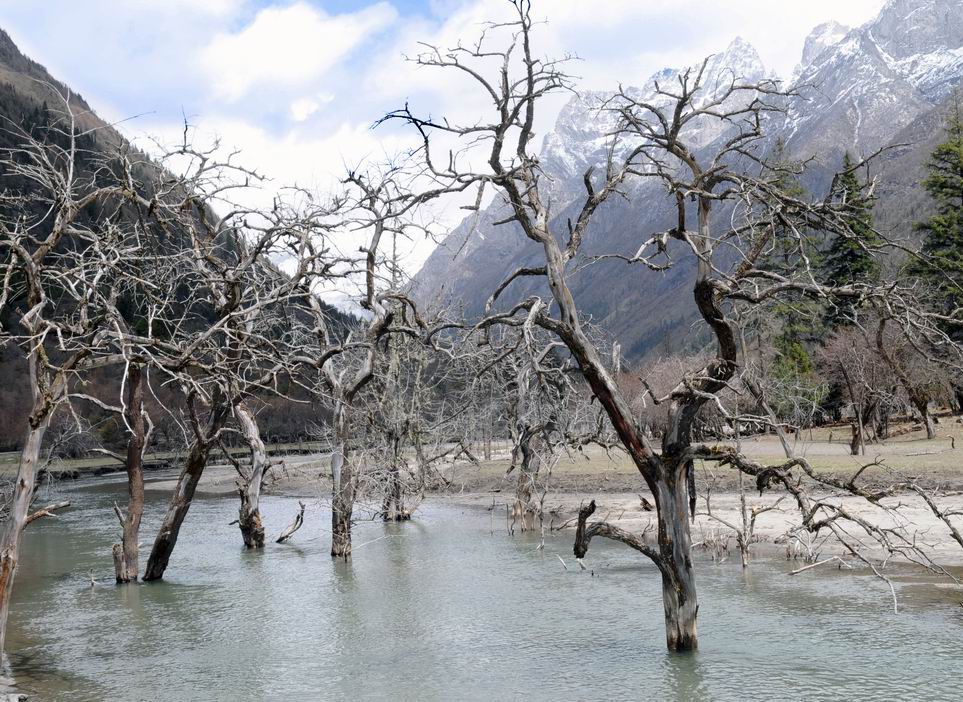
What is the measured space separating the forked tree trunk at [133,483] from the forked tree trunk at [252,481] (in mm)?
3385

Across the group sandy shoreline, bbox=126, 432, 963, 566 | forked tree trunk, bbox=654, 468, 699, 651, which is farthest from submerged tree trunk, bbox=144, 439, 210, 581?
A: forked tree trunk, bbox=654, 468, 699, 651

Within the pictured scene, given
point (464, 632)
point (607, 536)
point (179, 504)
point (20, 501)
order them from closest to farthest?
point (20, 501)
point (607, 536)
point (464, 632)
point (179, 504)

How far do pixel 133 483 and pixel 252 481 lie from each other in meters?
5.11

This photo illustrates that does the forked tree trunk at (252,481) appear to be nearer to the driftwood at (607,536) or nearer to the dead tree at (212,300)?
the dead tree at (212,300)

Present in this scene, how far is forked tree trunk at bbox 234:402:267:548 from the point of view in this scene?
70.0ft

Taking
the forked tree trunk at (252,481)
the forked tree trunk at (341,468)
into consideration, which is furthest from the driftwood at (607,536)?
the forked tree trunk at (252,481)

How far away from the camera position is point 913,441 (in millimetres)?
40625

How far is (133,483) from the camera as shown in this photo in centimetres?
1697

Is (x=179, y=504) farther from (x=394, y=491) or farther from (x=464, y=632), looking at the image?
(x=394, y=491)

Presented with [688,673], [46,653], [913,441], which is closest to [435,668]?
[688,673]

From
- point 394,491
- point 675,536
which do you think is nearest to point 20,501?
point 675,536

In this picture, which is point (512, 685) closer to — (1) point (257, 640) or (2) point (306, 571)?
(1) point (257, 640)

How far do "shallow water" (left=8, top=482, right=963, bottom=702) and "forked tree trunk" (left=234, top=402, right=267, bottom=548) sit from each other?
1090 mm

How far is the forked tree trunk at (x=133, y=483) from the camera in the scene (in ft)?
52.9
